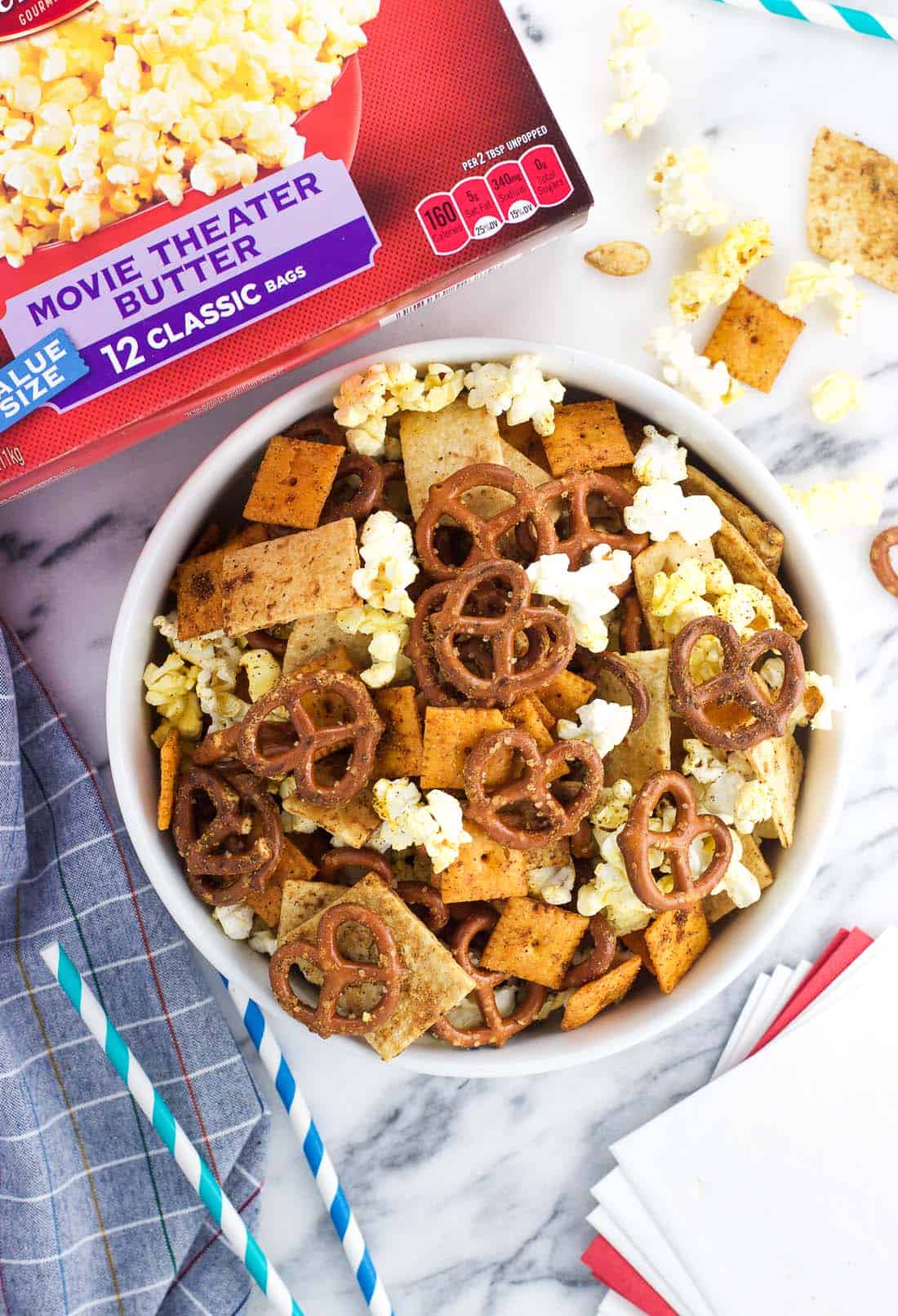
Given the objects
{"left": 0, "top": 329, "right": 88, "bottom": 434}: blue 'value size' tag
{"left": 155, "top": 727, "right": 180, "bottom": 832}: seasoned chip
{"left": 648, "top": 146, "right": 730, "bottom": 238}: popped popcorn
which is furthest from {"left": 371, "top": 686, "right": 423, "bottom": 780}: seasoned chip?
{"left": 648, "top": 146, "right": 730, "bottom": 238}: popped popcorn

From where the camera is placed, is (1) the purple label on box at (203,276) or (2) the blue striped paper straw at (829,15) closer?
(1) the purple label on box at (203,276)

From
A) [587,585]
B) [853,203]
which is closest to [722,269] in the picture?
[853,203]

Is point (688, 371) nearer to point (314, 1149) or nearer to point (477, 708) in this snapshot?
point (477, 708)

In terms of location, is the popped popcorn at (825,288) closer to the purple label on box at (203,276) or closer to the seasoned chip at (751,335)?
the seasoned chip at (751,335)

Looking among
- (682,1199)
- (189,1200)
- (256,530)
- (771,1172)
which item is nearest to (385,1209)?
(189,1200)

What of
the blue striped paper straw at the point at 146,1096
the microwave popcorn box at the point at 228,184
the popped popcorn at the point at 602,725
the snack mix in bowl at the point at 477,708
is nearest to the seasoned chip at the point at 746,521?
the snack mix in bowl at the point at 477,708

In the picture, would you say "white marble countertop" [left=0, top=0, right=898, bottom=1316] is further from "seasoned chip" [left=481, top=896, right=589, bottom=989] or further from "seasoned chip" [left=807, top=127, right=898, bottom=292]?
"seasoned chip" [left=481, top=896, right=589, bottom=989]
